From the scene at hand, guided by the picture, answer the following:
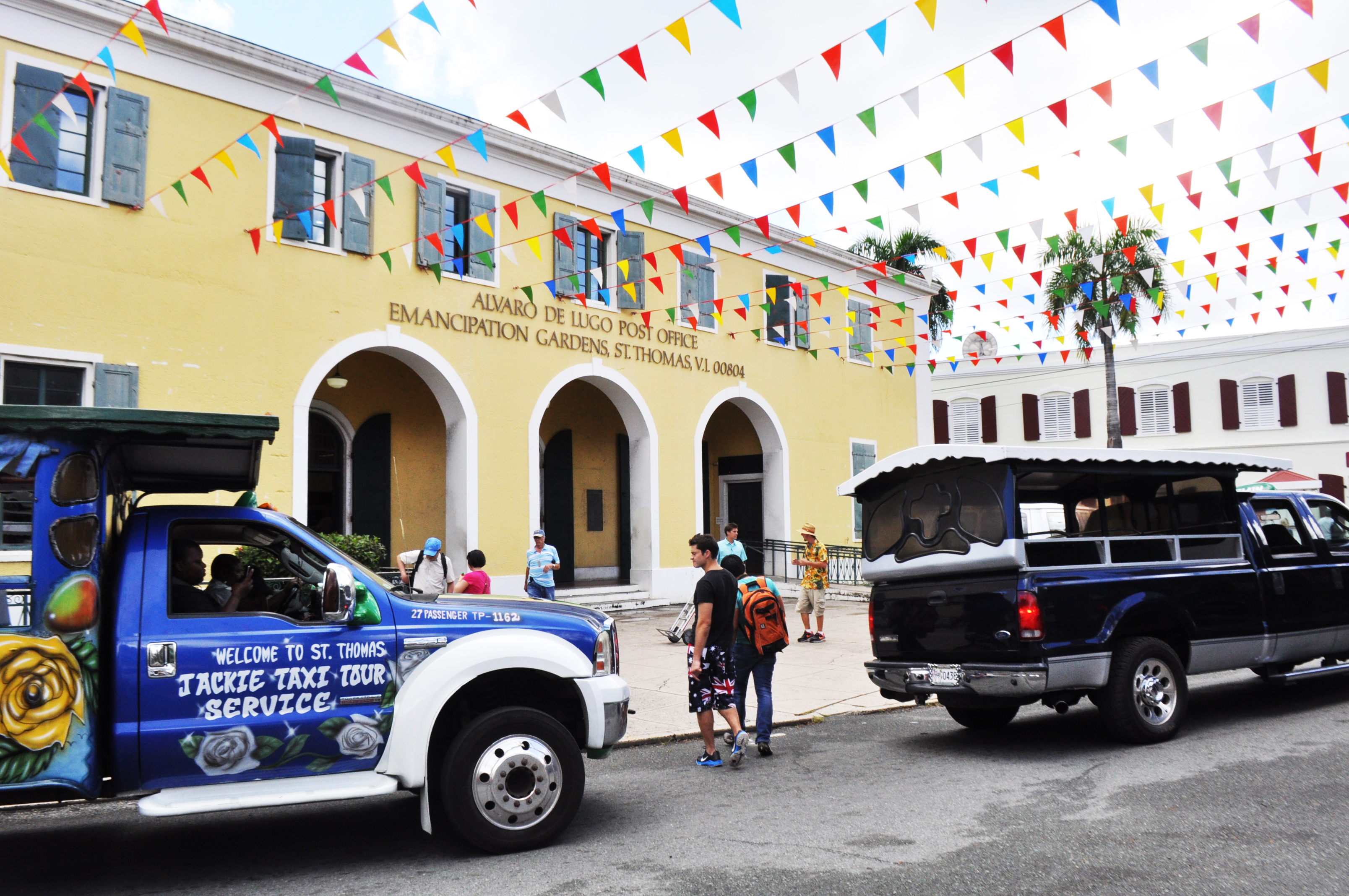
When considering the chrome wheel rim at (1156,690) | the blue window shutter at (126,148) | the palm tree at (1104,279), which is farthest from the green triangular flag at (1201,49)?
the palm tree at (1104,279)

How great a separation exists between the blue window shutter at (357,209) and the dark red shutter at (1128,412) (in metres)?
29.4

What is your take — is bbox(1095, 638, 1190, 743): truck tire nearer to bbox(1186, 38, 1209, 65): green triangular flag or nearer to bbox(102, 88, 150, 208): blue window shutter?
bbox(1186, 38, 1209, 65): green triangular flag

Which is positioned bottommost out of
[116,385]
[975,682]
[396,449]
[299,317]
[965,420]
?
[975,682]

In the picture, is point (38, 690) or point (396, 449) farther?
point (396, 449)

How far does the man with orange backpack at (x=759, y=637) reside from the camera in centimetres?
746

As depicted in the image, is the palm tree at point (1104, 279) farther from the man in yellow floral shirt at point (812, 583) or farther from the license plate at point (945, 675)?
the license plate at point (945, 675)

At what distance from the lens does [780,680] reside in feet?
36.6

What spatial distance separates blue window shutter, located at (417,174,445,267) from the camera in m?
15.2

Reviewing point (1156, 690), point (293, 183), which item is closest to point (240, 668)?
point (1156, 690)

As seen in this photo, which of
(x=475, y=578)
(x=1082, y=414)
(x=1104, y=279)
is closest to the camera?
(x=475, y=578)

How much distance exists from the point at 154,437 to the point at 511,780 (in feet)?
8.01

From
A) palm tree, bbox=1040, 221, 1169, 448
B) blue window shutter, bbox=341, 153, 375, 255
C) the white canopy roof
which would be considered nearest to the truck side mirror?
the white canopy roof

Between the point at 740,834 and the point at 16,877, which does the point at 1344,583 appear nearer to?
the point at 740,834

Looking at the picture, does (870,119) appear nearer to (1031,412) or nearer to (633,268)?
(633,268)
